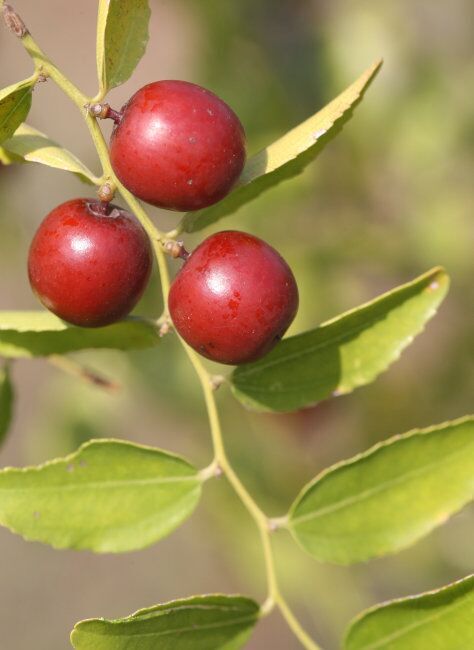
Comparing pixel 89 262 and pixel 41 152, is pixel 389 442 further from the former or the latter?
pixel 41 152

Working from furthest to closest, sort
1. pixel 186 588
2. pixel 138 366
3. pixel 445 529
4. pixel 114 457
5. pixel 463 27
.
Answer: pixel 186 588 < pixel 463 27 < pixel 445 529 < pixel 138 366 < pixel 114 457

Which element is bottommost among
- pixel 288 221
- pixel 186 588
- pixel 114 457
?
pixel 186 588

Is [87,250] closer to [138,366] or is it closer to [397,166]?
[138,366]

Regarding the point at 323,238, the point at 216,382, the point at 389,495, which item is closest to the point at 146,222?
the point at 216,382

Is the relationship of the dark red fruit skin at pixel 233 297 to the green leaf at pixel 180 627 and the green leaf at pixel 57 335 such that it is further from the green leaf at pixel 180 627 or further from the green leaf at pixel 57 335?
the green leaf at pixel 180 627

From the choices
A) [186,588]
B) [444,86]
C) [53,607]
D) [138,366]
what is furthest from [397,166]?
[53,607]

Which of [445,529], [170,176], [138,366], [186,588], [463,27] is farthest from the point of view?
[186,588]

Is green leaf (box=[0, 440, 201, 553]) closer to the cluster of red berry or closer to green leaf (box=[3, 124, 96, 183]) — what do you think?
the cluster of red berry

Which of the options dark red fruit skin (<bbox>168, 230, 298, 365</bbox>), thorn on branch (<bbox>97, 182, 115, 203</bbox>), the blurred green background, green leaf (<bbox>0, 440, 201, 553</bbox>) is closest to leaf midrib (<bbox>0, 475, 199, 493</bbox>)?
green leaf (<bbox>0, 440, 201, 553</bbox>)
